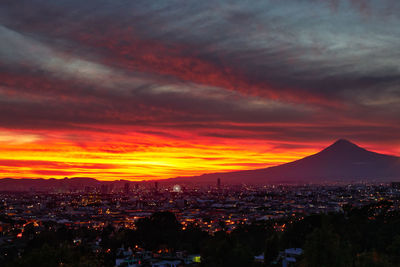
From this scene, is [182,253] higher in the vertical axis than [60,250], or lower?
lower

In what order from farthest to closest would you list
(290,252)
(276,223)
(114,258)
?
1. (276,223)
2. (114,258)
3. (290,252)

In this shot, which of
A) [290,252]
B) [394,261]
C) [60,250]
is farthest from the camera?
[290,252]

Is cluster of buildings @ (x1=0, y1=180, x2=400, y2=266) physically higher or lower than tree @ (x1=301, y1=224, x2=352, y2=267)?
lower

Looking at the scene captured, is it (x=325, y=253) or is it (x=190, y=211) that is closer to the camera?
(x=325, y=253)

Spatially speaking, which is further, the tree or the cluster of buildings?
the cluster of buildings

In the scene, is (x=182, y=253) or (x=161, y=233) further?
(x=161, y=233)

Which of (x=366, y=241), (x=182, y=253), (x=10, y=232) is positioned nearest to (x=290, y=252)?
(x=366, y=241)

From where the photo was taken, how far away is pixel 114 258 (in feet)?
125

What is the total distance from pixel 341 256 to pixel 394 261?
3217mm

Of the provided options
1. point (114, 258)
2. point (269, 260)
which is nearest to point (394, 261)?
point (269, 260)

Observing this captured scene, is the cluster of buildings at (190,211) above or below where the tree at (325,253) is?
below

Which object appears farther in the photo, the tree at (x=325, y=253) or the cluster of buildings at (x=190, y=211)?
the cluster of buildings at (x=190, y=211)

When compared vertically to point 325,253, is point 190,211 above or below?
below

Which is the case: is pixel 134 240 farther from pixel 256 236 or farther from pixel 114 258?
pixel 256 236
